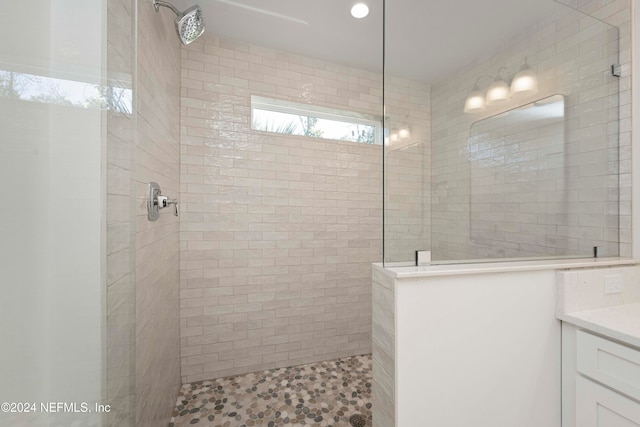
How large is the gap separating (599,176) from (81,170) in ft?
7.69

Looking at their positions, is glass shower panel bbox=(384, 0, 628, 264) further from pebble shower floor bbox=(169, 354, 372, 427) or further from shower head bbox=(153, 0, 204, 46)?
pebble shower floor bbox=(169, 354, 372, 427)

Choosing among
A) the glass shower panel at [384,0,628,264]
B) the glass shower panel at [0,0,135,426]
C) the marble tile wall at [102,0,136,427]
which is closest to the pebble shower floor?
the marble tile wall at [102,0,136,427]

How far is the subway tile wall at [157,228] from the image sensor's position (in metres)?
1.14

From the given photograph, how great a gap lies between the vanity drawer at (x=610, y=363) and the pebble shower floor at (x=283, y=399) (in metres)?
1.24

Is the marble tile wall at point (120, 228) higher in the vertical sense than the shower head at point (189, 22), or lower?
lower

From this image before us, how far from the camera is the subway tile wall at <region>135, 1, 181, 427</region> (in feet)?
3.74

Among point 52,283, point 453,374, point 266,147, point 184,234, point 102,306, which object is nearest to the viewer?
point 52,283

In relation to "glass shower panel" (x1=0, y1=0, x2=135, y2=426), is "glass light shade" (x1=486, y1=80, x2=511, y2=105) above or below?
above

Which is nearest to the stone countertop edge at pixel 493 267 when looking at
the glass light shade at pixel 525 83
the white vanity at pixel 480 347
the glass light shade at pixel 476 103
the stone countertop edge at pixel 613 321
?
the white vanity at pixel 480 347

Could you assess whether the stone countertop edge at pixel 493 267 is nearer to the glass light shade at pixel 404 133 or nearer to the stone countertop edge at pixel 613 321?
the stone countertop edge at pixel 613 321

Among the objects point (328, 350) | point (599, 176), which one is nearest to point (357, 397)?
point (328, 350)

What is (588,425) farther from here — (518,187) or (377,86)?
(377,86)

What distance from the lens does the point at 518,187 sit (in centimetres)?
134

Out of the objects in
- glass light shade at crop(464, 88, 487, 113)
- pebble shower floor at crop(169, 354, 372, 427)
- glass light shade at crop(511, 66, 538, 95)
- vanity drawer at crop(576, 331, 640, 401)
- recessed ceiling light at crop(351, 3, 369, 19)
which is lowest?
pebble shower floor at crop(169, 354, 372, 427)
